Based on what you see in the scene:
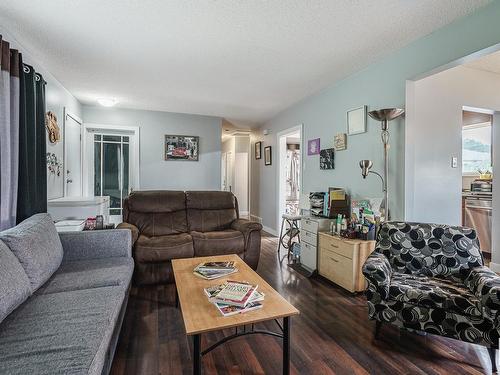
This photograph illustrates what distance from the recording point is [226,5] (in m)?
1.94

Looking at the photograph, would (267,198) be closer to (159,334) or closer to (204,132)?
(204,132)

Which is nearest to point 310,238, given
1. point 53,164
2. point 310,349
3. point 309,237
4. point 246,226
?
point 309,237

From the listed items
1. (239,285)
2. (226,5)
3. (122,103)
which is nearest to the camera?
(239,285)

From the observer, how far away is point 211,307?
4.91 ft

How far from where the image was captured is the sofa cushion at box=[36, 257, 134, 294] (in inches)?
69.5

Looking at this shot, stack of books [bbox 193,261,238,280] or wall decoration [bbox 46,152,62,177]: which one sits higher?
wall decoration [bbox 46,152,62,177]

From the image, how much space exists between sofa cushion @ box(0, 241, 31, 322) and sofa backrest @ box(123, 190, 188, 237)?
1767 millimetres

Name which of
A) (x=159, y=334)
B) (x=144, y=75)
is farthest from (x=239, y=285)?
(x=144, y=75)

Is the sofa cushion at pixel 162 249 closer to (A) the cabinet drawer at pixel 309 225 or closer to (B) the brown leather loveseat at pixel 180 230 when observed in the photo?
(B) the brown leather loveseat at pixel 180 230

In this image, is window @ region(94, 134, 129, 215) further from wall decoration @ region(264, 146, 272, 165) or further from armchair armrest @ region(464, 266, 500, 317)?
armchair armrest @ region(464, 266, 500, 317)

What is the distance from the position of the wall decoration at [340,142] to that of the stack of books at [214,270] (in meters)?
2.10

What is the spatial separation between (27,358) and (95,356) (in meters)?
0.24

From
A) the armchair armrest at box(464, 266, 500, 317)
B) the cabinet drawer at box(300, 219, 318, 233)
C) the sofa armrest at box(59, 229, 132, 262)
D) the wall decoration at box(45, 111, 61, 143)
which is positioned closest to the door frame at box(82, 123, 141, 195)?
the wall decoration at box(45, 111, 61, 143)

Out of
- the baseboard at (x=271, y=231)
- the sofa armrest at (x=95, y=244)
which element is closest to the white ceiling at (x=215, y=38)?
the sofa armrest at (x=95, y=244)
